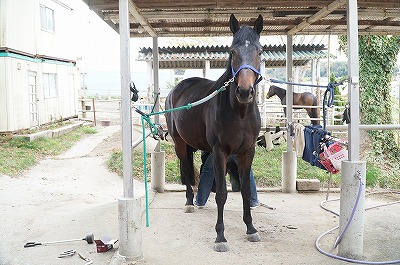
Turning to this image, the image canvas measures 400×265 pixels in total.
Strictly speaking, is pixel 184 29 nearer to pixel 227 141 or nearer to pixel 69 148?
pixel 227 141

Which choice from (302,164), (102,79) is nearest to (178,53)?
(302,164)

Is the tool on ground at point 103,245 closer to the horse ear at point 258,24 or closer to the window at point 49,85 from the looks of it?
the horse ear at point 258,24

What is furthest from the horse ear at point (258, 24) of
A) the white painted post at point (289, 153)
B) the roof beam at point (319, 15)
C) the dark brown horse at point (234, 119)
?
the white painted post at point (289, 153)

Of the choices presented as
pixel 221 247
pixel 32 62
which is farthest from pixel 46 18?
pixel 221 247

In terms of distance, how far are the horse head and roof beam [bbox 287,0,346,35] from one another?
3.78ft

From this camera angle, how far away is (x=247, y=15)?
5.78m

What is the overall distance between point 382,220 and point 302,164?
14.5 feet

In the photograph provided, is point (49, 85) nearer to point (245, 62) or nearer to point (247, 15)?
point (247, 15)

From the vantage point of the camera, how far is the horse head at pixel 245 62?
3.80 m

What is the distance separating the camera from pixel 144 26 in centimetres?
608

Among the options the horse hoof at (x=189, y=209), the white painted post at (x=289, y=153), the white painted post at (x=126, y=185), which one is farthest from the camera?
the white painted post at (x=289, y=153)

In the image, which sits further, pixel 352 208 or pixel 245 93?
pixel 352 208

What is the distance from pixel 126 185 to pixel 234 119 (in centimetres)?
126

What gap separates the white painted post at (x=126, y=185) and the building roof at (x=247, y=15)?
0.89 meters
